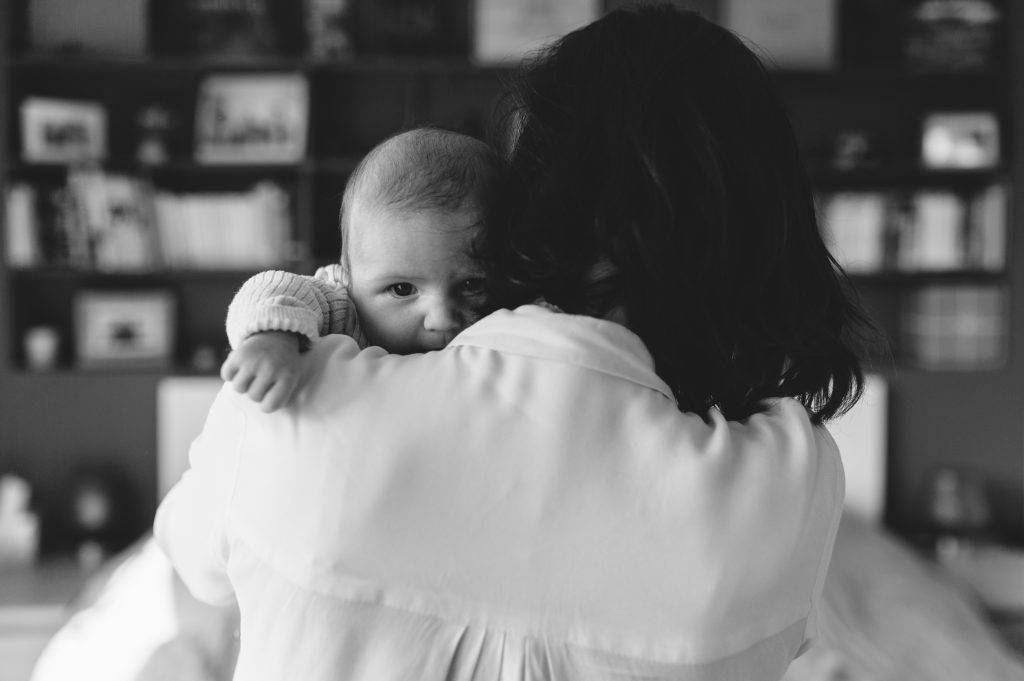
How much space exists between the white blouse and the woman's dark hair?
0.09 metres

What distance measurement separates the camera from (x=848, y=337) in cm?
90

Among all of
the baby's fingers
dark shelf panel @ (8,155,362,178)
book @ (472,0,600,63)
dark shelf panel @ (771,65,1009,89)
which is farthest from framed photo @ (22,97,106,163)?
the baby's fingers

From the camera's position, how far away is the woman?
0.66m

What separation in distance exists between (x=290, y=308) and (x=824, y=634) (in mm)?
2052

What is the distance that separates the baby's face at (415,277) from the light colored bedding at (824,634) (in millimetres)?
1429

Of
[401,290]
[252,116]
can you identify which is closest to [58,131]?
[252,116]

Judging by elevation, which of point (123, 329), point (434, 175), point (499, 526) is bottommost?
point (123, 329)

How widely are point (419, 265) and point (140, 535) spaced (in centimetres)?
318

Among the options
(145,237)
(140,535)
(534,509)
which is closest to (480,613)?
(534,509)

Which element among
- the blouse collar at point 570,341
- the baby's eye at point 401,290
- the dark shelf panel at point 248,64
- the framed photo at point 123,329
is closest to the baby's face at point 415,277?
the baby's eye at point 401,290

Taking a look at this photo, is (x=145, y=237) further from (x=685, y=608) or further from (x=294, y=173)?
(x=685, y=608)

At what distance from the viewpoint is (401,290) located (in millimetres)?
979

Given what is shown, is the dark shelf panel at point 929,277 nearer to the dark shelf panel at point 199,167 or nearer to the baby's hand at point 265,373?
the dark shelf panel at point 199,167

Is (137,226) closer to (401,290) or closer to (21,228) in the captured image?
(21,228)
